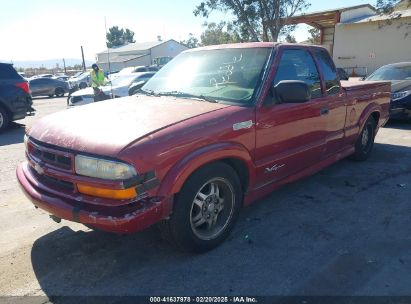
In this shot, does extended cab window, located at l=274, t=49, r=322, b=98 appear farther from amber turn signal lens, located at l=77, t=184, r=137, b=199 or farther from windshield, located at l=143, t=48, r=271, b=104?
amber turn signal lens, located at l=77, t=184, r=137, b=199

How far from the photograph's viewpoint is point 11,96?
1005 cm

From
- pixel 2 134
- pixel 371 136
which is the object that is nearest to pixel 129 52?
pixel 2 134

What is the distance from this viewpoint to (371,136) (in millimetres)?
6250

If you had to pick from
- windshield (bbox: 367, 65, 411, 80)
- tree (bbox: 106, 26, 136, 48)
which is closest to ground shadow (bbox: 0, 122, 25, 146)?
windshield (bbox: 367, 65, 411, 80)

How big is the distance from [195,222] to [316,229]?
52.3 inches

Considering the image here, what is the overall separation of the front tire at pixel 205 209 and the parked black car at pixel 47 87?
24.0 meters

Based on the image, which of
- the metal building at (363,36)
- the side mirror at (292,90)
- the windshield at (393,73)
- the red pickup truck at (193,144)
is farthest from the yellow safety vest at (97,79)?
the metal building at (363,36)

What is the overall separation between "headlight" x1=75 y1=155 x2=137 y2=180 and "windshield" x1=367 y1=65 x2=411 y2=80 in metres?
9.30

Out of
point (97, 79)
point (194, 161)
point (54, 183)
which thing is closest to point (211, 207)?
point (194, 161)

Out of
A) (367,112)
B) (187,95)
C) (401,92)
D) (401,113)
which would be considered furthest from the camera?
(401,92)

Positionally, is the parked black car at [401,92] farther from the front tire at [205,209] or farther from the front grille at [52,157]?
the front grille at [52,157]

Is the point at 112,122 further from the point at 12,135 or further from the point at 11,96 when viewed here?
the point at 11,96

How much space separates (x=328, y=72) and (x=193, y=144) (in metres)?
2.70

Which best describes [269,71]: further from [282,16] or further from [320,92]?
[282,16]
